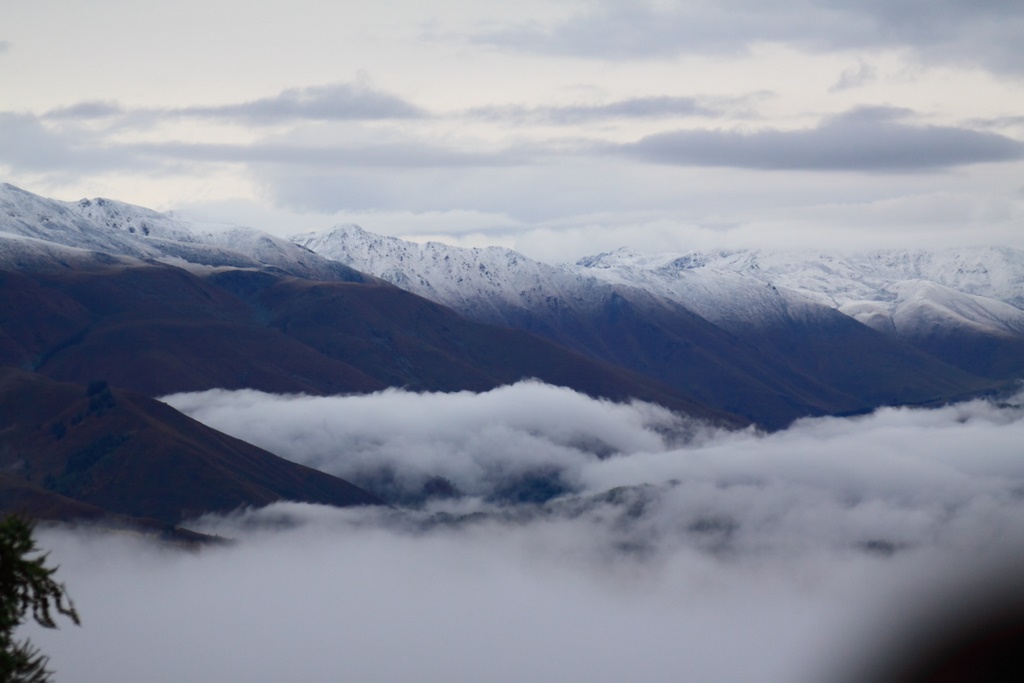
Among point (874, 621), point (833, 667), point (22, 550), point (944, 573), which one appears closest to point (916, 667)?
point (833, 667)

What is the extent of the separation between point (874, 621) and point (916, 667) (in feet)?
22.1

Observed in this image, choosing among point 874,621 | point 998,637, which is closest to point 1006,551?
point 874,621

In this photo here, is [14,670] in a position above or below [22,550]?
below

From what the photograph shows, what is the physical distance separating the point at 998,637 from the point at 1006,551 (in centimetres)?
1161

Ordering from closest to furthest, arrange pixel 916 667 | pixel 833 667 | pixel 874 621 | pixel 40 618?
pixel 916 667, pixel 833 667, pixel 874 621, pixel 40 618

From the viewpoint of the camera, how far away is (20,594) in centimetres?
2752

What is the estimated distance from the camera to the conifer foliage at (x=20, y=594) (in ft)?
87.7

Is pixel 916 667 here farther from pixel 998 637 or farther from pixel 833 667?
pixel 833 667

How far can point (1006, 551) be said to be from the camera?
30594 mm

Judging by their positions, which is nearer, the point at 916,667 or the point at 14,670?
the point at 916,667

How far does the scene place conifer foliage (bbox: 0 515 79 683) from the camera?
2672 cm

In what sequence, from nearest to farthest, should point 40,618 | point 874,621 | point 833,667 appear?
point 833,667, point 874,621, point 40,618

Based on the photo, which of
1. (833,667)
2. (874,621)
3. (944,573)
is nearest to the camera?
(833,667)

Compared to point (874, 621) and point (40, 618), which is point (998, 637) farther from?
point (40, 618)
